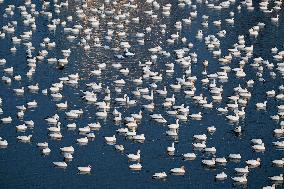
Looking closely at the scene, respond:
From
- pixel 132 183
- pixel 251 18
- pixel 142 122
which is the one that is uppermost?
pixel 251 18

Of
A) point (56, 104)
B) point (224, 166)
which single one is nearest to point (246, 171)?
point (224, 166)

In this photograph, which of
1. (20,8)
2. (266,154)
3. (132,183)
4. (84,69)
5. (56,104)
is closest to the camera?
(132,183)

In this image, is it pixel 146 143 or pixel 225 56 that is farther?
pixel 225 56

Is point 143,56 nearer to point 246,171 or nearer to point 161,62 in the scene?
point 161,62

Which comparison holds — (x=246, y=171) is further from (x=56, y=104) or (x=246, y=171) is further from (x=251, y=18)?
(x=251, y=18)

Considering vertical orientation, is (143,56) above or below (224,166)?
above

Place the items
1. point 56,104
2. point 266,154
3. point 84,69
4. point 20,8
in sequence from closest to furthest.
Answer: point 266,154
point 56,104
point 84,69
point 20,8
